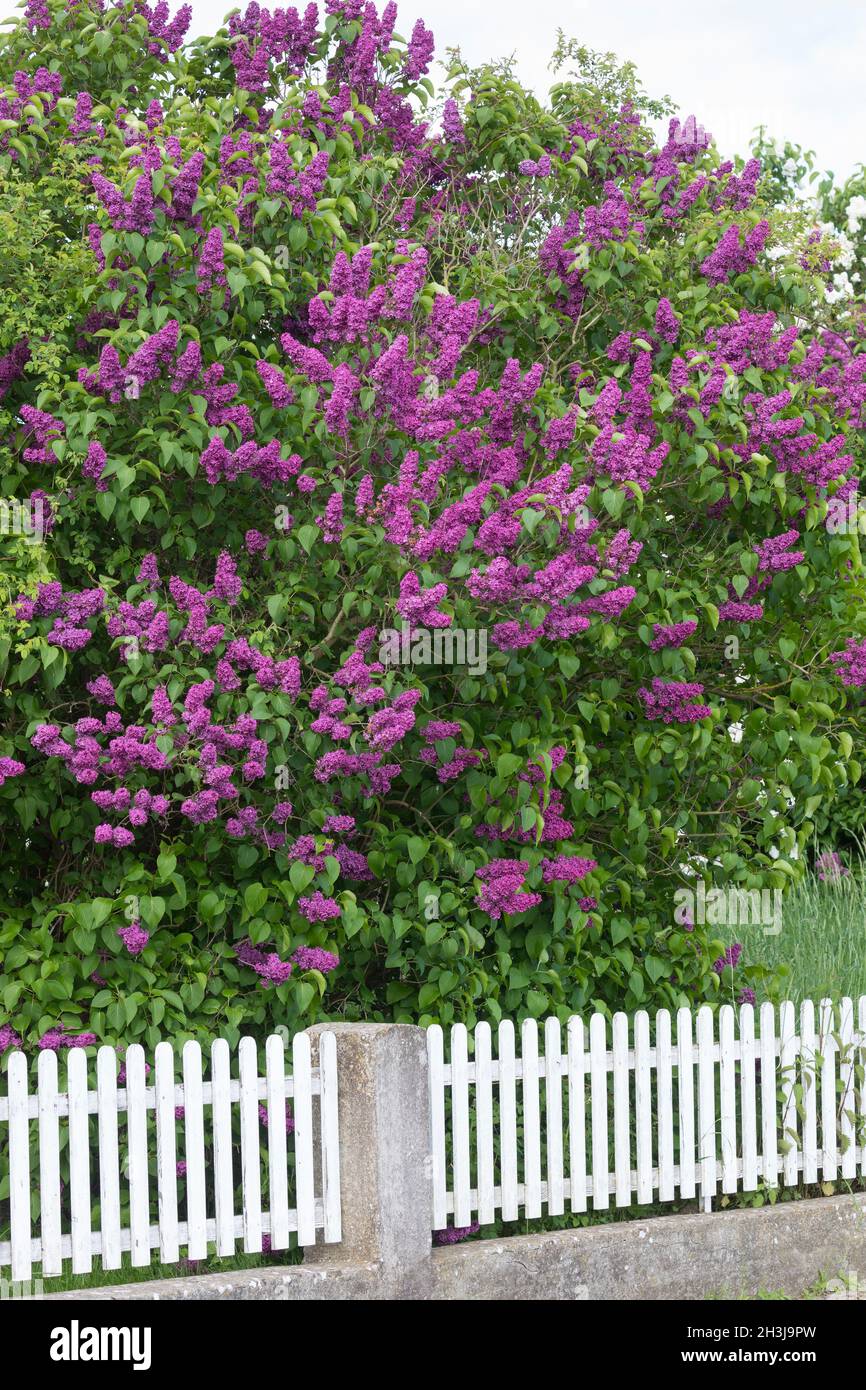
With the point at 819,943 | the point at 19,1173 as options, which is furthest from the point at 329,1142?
the point at 819,943

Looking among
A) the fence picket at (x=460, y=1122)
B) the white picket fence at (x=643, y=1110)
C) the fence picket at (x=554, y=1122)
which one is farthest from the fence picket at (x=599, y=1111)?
the fence picket at (x=460, y=1122)

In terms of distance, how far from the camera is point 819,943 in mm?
9195

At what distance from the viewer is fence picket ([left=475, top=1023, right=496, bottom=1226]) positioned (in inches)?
223

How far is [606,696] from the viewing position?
622 cm

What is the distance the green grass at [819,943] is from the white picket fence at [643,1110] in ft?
1.62

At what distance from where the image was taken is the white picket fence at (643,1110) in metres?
5.70

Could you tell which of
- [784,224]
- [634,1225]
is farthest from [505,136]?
[634,1225]

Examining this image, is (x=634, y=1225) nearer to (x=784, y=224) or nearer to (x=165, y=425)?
(x=165, y=425)

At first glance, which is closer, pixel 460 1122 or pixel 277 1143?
pixel 277 1143

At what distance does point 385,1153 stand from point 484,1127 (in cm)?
51

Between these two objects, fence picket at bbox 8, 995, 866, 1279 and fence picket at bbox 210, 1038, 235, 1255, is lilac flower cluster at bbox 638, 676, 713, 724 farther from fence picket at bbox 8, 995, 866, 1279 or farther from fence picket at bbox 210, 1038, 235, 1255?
fence picket at bbox 210, 1038, 235, 1255

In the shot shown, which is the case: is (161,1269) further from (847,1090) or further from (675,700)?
(847,1090)

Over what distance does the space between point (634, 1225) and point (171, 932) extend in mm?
2015

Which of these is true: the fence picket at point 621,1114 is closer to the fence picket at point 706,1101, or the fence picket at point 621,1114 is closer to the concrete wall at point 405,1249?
the concrete wall at point 405,1249
